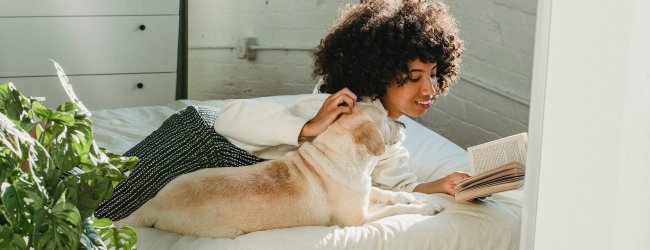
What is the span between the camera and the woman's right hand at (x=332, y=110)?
166cm

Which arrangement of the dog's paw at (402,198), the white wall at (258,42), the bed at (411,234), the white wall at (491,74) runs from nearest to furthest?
the bed at (411,234) < the dog's paw at (402,198) < the white wall at (491,74) < the white wall at (258,42)

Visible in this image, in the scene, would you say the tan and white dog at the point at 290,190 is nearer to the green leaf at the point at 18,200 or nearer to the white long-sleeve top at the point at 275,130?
the white long-sleeve top at the point at 275,130

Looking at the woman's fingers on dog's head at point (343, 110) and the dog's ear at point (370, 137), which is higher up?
the woman's fingers on dog's head at point (343, 110)

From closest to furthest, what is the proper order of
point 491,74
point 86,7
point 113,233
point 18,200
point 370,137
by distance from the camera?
point 18,200 < point 113,233 < point 370,137 < point 491,74 < point 86,7

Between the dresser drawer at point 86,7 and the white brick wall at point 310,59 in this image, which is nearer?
the white brick wall at point 310,59

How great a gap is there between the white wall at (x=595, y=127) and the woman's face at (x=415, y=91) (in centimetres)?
101

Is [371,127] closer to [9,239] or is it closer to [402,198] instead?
[402,198]

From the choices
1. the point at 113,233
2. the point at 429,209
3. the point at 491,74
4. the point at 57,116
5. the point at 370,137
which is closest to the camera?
the point at 57,116

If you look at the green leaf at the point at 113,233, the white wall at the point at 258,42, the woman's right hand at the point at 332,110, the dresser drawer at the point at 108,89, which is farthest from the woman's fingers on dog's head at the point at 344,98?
the dresser drawer at the point at 108,89

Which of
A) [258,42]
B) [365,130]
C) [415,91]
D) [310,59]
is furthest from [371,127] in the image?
[258,42]

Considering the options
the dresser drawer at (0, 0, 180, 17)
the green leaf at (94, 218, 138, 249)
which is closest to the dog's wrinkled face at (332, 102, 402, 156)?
the green leaf at (94, 218, 138, 249)

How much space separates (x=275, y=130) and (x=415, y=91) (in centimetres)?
31

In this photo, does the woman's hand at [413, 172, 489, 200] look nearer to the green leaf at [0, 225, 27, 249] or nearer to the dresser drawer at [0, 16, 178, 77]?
the green leaf at [0, 225, 27, 249]

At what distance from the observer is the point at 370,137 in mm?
1607
